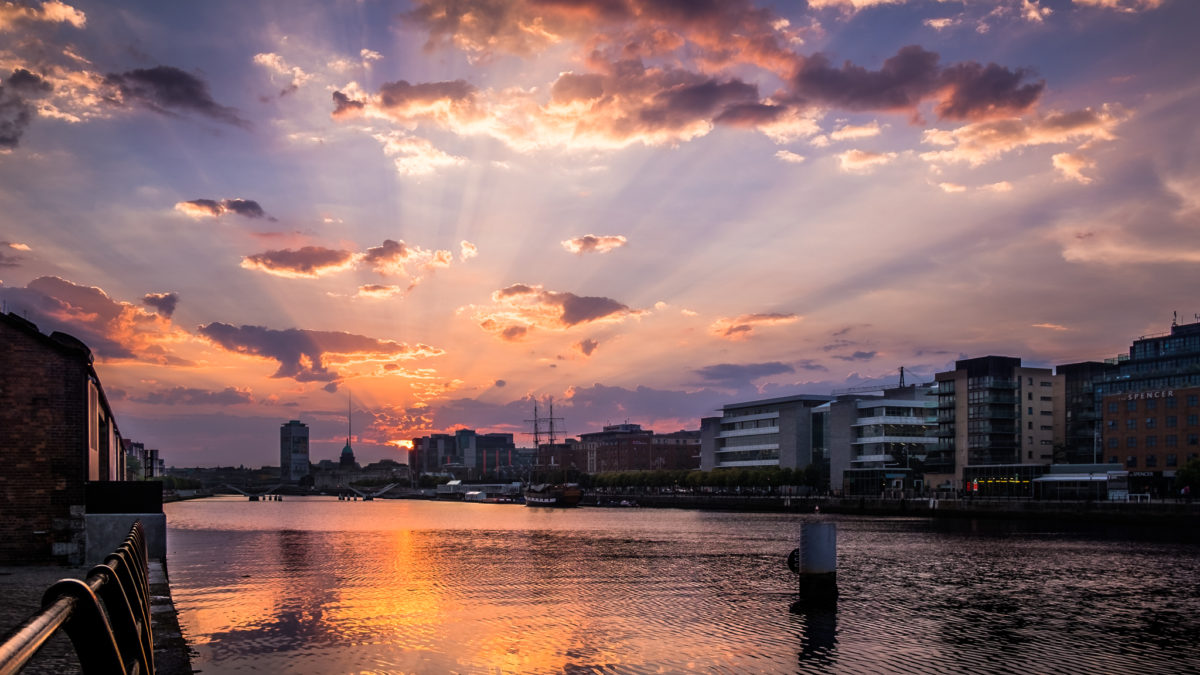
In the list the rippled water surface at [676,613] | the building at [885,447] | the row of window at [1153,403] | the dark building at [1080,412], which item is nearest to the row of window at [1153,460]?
the row of window at [1153,403]

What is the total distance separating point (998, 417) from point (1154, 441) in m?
36.1

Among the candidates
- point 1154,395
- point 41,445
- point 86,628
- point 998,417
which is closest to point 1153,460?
point 1154,395

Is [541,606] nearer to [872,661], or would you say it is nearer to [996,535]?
[872,661]

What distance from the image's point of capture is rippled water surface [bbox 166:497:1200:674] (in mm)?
25844

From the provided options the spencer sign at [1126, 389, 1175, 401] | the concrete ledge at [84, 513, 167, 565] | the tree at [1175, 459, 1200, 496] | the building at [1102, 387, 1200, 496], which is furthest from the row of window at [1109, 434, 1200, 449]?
the concrete ledge at [84, 513, 167, 565]

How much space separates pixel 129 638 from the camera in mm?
5977

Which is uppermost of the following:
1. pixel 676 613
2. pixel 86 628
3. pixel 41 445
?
pixel 86 628

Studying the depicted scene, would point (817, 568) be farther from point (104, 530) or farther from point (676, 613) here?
point (104, 530)

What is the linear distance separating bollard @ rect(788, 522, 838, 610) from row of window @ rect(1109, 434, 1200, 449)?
118684 mm

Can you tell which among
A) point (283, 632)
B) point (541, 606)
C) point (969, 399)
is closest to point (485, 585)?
point (541, 606)

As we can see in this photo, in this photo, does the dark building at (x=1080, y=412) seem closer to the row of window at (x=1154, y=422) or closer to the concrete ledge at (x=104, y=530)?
the row of window at (x=1154, y=422)

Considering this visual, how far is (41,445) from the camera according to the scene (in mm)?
33094

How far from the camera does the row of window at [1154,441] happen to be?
5207 inches

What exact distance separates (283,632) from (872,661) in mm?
17139
